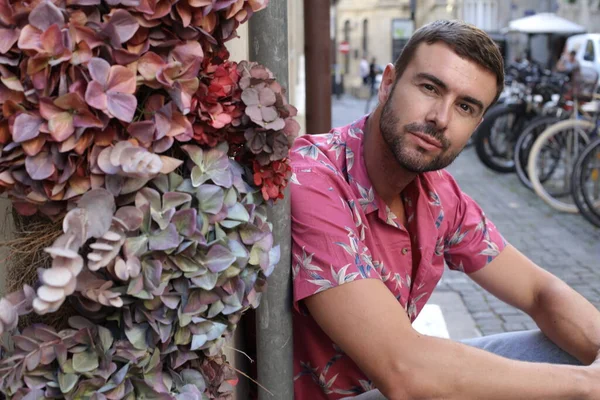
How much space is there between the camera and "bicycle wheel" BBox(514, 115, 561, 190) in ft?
28.8

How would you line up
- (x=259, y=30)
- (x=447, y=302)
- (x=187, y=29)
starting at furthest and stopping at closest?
(x=447, y=302) → (x=259, y=30) → (x=187, y=29)

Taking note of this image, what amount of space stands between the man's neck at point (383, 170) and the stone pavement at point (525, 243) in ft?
8.70

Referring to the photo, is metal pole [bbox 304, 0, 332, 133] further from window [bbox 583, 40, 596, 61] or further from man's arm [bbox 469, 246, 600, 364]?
window [bbox 583, 40, 596, 61]

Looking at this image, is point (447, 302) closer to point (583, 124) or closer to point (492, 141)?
point (583, 124)

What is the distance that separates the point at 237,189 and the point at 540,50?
32124 mm

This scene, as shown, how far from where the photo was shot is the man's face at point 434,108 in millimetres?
2064

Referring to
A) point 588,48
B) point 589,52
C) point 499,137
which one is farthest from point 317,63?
point 588,48

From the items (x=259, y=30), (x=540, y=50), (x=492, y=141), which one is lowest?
(x=540, y=50)

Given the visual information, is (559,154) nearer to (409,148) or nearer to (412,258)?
(412,258)

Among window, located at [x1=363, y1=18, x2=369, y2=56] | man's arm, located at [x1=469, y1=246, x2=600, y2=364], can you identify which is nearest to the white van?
man's arm, located at [x1=469, y1=246, x2=600, y2=364]

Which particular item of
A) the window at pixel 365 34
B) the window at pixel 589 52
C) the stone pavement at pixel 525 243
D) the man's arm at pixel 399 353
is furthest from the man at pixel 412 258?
the window at pixel 365 34

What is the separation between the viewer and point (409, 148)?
207 cm

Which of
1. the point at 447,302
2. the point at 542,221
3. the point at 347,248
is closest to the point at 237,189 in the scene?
the point at 347,248

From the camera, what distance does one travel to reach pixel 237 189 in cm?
131
